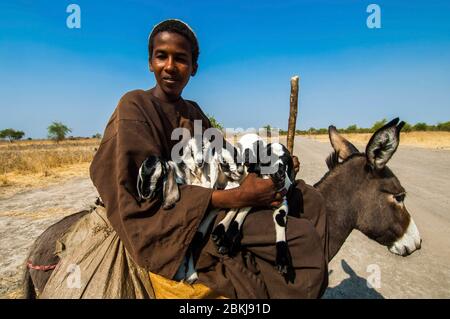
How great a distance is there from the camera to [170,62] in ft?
6.95

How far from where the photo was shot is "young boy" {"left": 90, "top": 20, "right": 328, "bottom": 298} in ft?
5.63

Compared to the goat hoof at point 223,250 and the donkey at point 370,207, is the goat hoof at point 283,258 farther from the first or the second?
the donkey at point 370,207

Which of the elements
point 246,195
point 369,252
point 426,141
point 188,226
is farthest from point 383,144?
point 426,141

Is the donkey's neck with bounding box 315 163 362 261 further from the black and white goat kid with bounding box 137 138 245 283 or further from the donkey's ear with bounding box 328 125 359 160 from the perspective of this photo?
the black and white goat kid with bounding box 137 138 245 283

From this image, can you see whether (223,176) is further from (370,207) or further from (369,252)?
(369,252)

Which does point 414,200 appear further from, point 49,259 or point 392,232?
point 49,259

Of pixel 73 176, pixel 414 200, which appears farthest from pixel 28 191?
pixel 414 200

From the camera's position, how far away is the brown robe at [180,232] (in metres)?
1.71

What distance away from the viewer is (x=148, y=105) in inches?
79.5

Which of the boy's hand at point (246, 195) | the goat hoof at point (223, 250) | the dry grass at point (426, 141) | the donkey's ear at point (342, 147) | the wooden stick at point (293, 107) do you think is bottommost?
the dry grass at point (426, 141)

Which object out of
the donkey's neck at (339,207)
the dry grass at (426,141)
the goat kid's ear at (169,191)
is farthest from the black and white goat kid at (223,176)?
the dry grass at (426,141)

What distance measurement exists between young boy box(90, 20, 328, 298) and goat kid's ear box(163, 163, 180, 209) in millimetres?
37

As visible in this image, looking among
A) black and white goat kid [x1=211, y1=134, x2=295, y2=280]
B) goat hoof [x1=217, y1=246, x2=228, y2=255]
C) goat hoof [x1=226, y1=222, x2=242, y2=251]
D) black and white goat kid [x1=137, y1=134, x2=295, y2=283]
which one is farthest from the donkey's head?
goat hoof [x1=217, y1=246, x2=228, y2=255]
